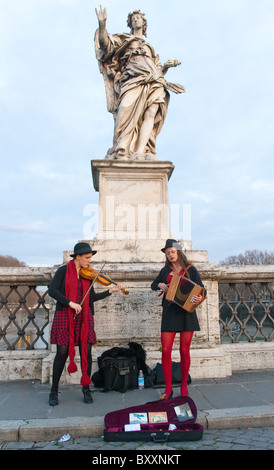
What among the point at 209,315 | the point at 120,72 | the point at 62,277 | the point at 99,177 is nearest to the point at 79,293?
the point at 62,277

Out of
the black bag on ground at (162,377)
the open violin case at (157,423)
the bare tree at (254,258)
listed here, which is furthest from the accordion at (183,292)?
the bare tree at (254,258)

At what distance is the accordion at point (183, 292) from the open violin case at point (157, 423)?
3.04 ft

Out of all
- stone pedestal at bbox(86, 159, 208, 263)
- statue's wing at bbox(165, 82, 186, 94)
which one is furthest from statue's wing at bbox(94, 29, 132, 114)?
stone pedestal at bbox(86, 159, 208, 263)

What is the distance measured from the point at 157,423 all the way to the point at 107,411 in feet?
2.22

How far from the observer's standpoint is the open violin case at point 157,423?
2.81 m

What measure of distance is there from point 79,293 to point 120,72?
4576mm

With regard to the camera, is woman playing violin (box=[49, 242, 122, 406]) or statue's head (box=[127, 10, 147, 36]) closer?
woman playing violin (box=[49, 242, 122, 406])

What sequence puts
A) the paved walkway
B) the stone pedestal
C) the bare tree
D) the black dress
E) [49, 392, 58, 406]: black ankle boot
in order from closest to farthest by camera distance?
the paved walkway < [49, 392, 58, 406]: black ankle boot < the black dress < the stone pedestal < the bare tree

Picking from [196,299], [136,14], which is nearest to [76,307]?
[196,299]

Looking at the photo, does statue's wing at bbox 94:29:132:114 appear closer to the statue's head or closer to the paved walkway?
the statue's head

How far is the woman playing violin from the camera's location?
375 cm

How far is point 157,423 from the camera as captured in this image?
292cm

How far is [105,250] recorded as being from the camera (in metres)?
5.10

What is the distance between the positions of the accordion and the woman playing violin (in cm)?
58
